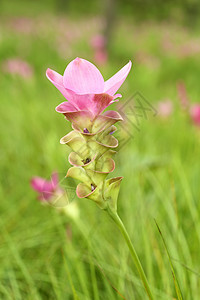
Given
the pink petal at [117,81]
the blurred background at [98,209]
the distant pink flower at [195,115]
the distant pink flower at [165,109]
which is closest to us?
the pink petal at [117,81]

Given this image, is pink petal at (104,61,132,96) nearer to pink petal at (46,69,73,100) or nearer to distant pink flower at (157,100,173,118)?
pink petal at (46,69,73,100)

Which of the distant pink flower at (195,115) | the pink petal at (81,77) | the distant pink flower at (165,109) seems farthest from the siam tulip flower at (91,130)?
the distant pink flower at (165,109)

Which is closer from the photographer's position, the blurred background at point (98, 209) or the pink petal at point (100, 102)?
the pink petal at point (100, 102)

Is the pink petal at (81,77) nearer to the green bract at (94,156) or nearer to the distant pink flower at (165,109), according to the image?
the green bract at (94,156)

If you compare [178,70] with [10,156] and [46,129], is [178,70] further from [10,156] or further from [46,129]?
[10,156]

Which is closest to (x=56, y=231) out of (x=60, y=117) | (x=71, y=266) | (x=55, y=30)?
(x=71, y=266)

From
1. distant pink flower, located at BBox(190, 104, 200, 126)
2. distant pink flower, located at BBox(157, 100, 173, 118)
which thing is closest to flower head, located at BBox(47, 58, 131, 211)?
distant pink flower, located at BBox(190, 104, 200, 126)

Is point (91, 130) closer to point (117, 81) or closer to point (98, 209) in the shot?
point (117, 81)

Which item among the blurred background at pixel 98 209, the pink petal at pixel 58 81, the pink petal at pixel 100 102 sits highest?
the pink petal at pixel 58 81
